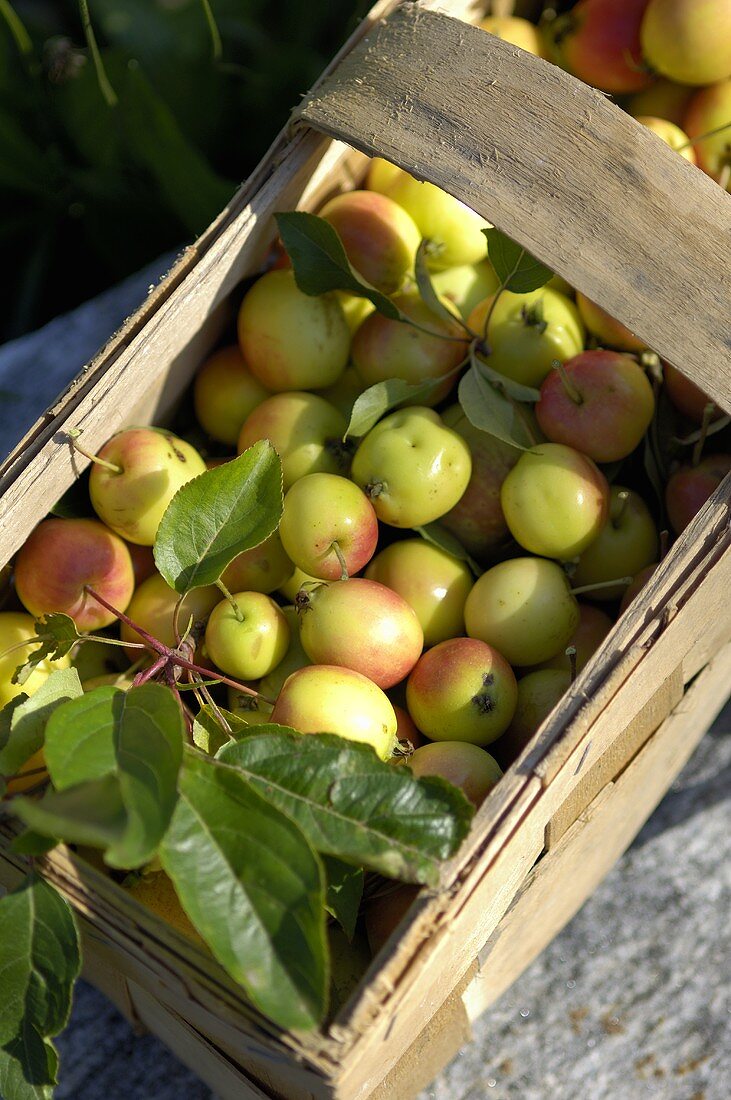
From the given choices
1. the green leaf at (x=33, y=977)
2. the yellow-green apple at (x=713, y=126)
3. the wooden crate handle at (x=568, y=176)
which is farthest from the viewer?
the yellow-green apple at (x=713, y=126)

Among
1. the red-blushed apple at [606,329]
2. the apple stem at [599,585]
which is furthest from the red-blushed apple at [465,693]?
the red-blushed apple at [606,329]

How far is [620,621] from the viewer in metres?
0.79

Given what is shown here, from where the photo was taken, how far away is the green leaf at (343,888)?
2.55ft

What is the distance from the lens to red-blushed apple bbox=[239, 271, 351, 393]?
1.07m

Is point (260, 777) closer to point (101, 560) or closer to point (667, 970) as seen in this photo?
point (101, 560)

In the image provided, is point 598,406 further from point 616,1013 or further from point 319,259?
point 616,1013

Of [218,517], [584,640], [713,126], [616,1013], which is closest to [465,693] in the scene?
[584,640]

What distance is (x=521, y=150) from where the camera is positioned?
2.87ft

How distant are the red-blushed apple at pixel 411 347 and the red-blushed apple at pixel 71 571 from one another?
367 mm

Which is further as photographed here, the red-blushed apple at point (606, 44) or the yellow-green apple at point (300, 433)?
the red-blushed apple at point (606, 44)

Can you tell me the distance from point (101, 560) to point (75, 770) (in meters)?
0.35

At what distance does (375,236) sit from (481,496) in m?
0.34

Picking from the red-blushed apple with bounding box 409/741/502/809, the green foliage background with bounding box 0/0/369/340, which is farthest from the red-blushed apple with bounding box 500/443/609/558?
the green foliage background with bounding box 0/0/369/340

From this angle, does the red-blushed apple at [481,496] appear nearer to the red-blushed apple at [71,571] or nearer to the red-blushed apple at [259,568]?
the red-blushed apple at [259,568]
